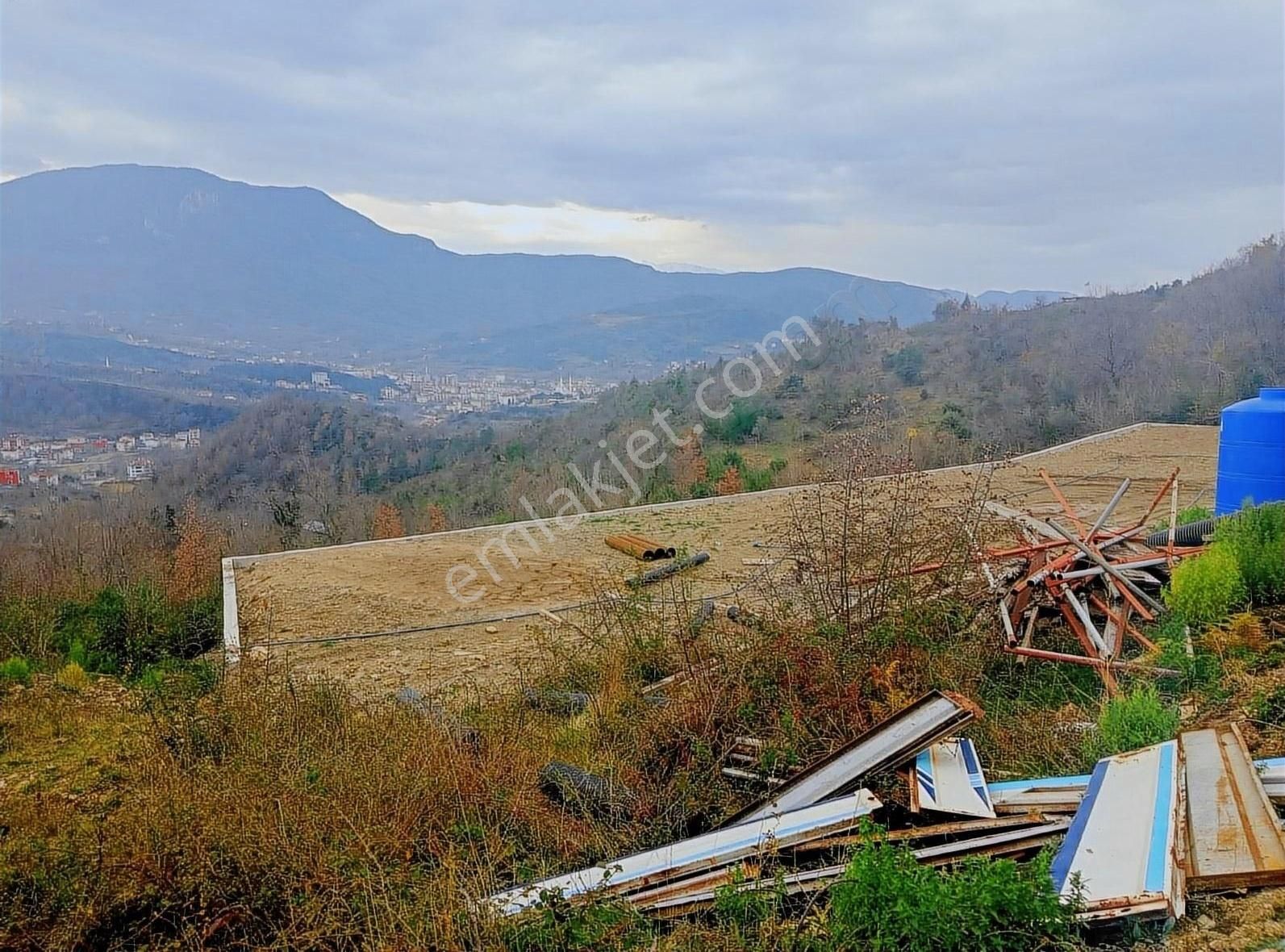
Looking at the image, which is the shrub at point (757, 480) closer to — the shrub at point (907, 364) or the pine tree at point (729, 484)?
the pine tree at point (729, 484)

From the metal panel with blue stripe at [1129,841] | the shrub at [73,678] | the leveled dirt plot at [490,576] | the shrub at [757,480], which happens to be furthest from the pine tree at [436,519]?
the metal panel with blue stripe at [1129,841]

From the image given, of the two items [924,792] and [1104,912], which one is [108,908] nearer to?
[924,792]

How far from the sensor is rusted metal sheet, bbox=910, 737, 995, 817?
10.4 ft

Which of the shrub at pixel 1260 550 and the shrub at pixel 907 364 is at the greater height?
the shrub at pixel 907 364

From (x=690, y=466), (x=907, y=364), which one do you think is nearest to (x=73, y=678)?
(x=690, y=466)

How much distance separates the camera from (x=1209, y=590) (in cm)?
484

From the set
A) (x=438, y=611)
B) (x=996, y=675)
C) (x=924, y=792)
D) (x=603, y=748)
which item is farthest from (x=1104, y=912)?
(x=438, y=611)

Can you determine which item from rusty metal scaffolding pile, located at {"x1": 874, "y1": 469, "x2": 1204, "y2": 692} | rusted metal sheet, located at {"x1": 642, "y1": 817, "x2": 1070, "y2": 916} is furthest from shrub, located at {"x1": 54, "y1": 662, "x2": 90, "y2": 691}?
rusty metal scaffolding pile, located at {"x1": 874, "y1": 469, "x2": 1204, "y2": 692}

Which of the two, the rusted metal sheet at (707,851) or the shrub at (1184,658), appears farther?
the shrub at (1184,658)

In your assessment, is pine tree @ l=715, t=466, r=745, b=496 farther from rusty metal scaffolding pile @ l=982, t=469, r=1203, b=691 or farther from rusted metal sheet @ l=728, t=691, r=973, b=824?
rusted metal sheet @ l=728, t=691, r=973, b=824

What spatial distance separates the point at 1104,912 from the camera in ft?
7.87

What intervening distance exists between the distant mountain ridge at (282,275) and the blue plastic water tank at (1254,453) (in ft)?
161

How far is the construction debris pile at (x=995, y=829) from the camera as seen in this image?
2.54m

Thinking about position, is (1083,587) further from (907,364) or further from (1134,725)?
(907,364)
